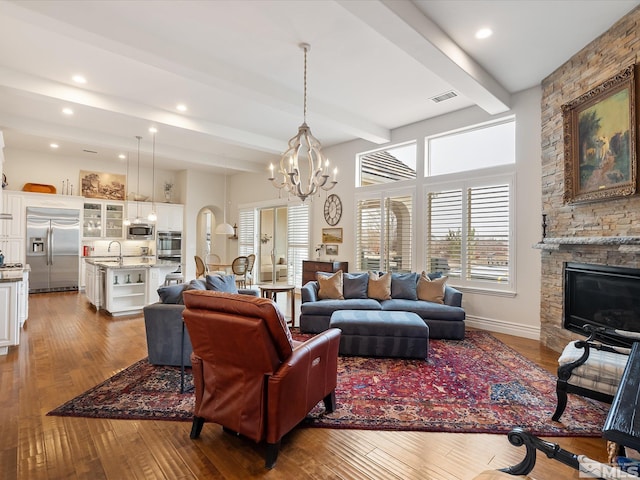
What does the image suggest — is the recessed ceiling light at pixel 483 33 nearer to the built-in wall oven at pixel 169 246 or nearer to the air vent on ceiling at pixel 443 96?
the air vent on ceiling at pixel 443 96

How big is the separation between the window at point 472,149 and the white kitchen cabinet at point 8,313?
5.94 m

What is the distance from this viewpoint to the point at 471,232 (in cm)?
524

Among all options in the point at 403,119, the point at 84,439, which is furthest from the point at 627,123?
the point at 84,439

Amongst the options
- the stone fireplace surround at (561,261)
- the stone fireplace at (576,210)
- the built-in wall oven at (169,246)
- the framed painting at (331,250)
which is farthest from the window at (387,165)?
the built-in wall oven at (169,246)

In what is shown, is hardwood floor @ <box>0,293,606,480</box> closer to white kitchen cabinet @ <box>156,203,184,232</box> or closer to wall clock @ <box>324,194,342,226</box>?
wall clock @ <box>324,194,342,226</box>

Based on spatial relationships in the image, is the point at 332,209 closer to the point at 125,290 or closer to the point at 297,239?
the point at 297,239

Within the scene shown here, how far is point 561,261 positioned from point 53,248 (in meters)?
10.0

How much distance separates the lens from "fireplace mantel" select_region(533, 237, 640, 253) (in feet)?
10.0

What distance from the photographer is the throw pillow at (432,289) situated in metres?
4.91

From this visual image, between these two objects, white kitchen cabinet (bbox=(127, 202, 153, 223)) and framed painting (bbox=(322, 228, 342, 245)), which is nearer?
framed painting (bbox=(322, 228, 342, 245))

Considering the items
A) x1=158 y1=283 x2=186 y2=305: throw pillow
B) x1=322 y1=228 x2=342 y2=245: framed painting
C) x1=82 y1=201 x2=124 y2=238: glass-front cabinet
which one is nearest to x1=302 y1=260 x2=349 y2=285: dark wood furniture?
x1=322 y1=228 x2=342 y2=245: framed painting

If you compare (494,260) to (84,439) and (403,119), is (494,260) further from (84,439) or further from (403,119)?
(84,439)

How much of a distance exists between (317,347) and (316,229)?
556 cm

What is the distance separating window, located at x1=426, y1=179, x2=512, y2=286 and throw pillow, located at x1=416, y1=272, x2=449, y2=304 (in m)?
0.61
